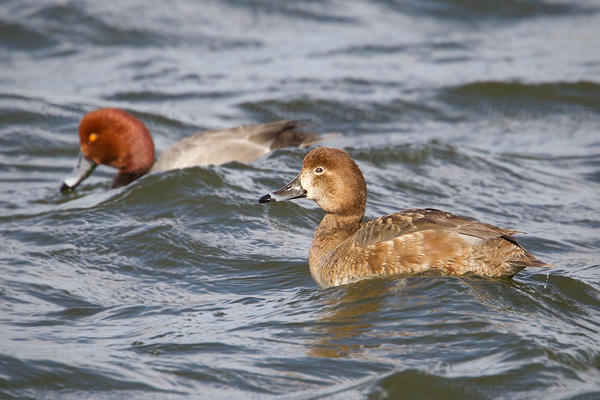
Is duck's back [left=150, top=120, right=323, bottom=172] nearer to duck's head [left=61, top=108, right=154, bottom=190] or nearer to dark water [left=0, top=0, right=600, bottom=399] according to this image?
duck's head [left=61, top=108, right=154, bottom=190]

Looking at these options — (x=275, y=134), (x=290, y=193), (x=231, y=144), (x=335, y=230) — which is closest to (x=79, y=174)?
(x=231, y=144)

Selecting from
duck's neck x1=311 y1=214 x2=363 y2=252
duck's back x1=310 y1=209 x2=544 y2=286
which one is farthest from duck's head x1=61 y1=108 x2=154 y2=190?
duck's back x1=310 y1=209 x2=544 y2=286

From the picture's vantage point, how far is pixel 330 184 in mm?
6301

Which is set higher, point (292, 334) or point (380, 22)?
point (380, 22)

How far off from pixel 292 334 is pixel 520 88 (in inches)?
404

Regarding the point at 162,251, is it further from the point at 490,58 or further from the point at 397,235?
the point at 490,58

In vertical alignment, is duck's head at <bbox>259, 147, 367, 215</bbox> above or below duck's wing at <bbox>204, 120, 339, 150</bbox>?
above

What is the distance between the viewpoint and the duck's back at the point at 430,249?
17.9 ft

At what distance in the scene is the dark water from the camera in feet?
15.3

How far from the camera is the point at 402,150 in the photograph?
10211 mm

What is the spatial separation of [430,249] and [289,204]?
2.76 metres

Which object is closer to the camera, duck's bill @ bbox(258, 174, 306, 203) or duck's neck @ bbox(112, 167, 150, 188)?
duck's bill @ bbox(258, 174, 306, 203)

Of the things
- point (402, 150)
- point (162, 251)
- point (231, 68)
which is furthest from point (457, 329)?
point (231, 68)

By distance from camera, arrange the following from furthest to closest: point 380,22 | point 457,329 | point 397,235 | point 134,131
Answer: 1. point 380,22
2. point 134,131
3. point 397,235
4. point 457,329
